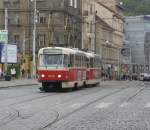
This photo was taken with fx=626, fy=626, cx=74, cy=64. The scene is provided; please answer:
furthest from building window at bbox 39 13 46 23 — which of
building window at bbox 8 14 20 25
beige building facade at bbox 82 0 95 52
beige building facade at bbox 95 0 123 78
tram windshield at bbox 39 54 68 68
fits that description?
tram windshield at bbox 39 54 68 68

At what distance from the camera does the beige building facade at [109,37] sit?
411 feet

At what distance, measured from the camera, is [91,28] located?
120m

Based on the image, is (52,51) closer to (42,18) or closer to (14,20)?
(42,18)

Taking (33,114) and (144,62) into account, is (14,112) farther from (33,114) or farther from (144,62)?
(144,62)

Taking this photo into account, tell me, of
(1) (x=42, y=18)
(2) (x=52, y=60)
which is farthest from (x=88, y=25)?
(2) (x=52, y=60)

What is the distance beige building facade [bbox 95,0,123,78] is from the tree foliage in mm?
19059

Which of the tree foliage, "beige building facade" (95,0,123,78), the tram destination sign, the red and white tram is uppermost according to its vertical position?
the tree foliage

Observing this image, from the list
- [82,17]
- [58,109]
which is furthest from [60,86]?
[82,17]

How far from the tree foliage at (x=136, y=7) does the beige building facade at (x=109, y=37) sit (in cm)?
1906

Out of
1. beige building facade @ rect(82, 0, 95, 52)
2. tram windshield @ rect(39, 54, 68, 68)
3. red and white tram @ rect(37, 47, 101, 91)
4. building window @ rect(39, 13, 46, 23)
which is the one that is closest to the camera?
red and white tram @ rect(37, 47, 101, 91)

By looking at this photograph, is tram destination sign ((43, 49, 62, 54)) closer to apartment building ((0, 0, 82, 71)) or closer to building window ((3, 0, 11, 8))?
apartment building ((0, 0, 82, 71))

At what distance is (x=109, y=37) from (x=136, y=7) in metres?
46.5

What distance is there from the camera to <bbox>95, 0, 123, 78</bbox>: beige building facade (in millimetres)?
125312

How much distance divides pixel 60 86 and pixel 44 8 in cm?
6261
